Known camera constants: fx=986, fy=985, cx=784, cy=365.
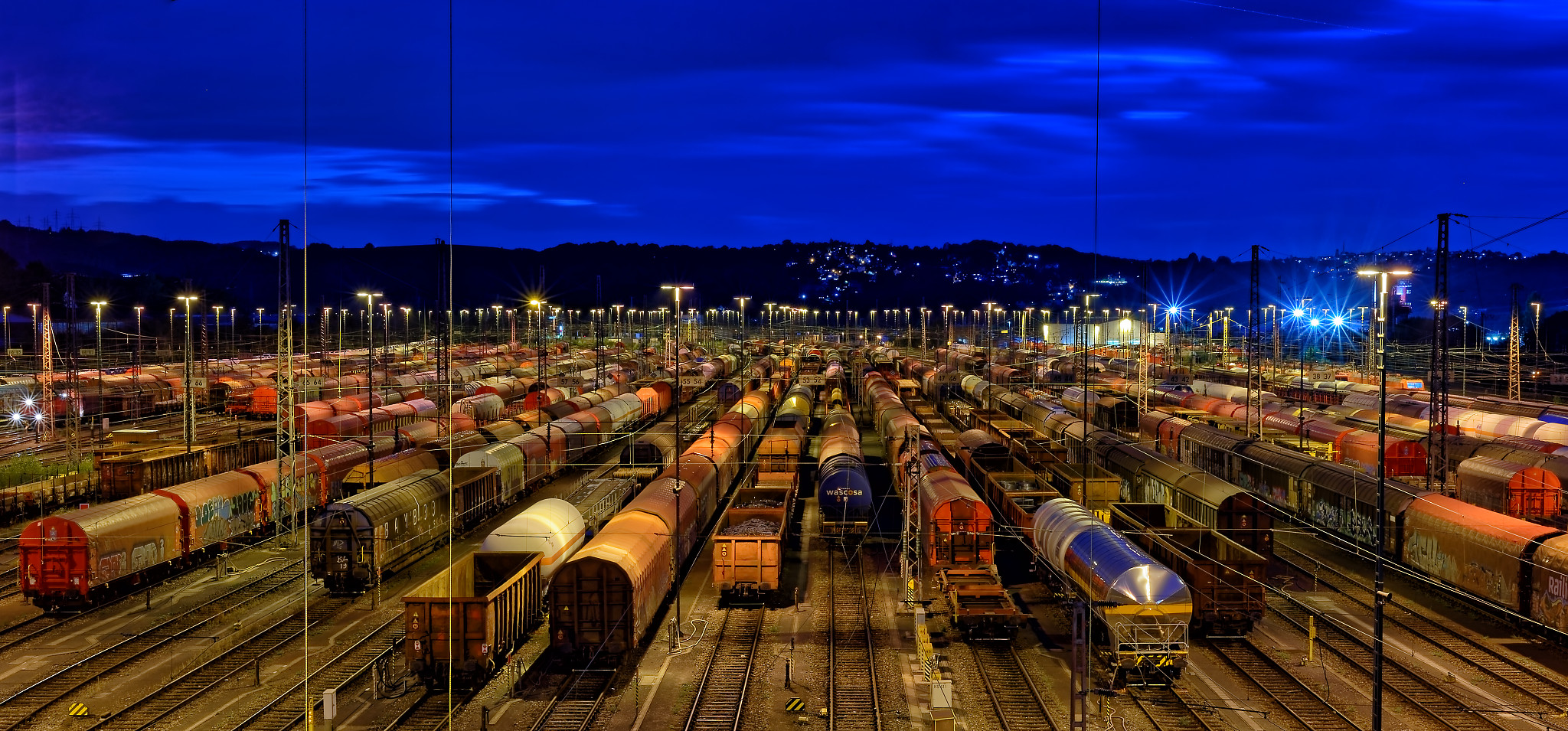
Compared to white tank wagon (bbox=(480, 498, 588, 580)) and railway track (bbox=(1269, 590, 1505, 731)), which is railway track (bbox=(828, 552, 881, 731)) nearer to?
white tank wagon (bbox=(480, 498, 588, 580))

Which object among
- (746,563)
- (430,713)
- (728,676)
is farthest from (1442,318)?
(430,713)

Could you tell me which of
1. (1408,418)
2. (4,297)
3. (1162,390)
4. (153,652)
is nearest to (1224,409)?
(1408,418)

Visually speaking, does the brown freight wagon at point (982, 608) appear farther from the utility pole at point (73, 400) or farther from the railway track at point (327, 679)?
the utility pole at point (73, 400)

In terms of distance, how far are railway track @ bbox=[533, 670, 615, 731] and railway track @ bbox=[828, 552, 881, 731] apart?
4.22 m

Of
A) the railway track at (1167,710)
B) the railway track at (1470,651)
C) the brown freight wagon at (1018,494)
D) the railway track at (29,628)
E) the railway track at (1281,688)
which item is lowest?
the railway track at (29,628)

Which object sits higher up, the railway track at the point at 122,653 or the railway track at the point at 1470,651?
the railway track at the point at 1470,651

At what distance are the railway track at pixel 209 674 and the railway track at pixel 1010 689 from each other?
41.1 feet

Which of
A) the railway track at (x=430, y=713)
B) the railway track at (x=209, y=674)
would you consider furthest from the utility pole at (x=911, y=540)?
the railway track at (x=209, y=674)

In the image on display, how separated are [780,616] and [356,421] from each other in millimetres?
28110

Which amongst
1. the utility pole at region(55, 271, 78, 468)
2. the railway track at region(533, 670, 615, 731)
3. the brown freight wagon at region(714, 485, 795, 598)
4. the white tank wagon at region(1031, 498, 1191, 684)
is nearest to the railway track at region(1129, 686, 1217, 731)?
the white tank wagon at region(1031, 498, 1191, 684)

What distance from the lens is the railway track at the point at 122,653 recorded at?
57.9ft

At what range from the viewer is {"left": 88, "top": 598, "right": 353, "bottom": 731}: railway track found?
17.1 metres

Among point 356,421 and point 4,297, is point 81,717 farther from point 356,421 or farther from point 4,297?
point 4,297

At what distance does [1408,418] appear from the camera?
147 feet
